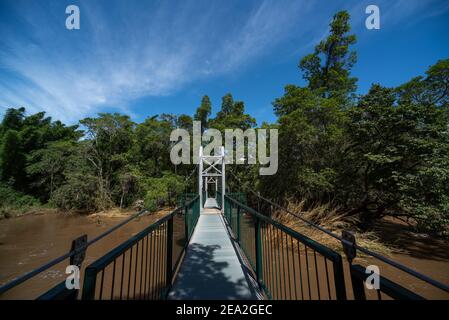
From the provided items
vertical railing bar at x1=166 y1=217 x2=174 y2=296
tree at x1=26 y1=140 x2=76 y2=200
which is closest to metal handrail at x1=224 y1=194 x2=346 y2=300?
vertical railing bar at x1=166 y1=217 x2=174 y2=296

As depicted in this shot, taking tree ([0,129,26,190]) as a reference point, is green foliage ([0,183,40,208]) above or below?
below

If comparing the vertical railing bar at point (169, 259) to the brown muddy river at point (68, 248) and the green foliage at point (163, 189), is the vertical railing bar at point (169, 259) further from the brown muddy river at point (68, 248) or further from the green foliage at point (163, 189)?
the green foliage at point (163, 189)

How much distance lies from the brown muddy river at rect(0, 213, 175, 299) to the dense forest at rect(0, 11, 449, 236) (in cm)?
185

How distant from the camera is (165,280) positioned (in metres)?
2.03

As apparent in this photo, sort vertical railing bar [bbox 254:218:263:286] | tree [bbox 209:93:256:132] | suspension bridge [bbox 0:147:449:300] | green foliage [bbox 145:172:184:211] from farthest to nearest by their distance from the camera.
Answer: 1. tree [bbox 209:93:256:132]
2. green foliage [bbox 145:172:184:211]
3. vertical railing bar [bbox 254:218:263:286]
4. suspension bridge [bbox 0:147:449:300]

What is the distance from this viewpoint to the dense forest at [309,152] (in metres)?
5.75

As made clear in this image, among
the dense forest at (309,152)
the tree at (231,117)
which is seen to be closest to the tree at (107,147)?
the dense forest at (309,152)

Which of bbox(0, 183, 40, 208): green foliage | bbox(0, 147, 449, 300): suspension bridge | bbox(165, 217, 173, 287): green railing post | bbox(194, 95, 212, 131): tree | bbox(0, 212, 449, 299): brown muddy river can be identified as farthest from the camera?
bbox(194, 95, 212, 131): tree

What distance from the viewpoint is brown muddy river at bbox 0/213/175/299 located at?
15.3ft

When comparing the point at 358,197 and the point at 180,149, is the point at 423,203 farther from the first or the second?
the point at 180,149

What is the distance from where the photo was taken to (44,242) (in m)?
7.74

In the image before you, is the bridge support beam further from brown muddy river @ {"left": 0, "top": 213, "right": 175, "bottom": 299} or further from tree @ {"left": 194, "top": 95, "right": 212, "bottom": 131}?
tree @ {"left": 194, "top": 95, "right": 212, "bottom": 131}

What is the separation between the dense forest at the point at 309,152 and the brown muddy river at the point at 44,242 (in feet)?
6.07
